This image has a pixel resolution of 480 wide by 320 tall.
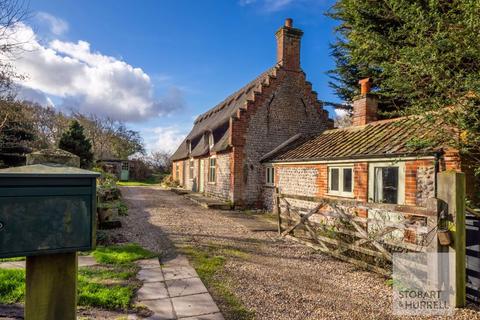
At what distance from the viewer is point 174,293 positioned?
4.66 meters

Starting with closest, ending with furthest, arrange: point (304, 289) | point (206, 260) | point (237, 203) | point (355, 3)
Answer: point (304, 289) < point (206, 260) < point (355, 3) < point (237, 203)

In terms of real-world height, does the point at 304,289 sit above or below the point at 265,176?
below

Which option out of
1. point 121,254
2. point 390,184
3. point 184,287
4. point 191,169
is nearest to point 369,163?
point 390,184

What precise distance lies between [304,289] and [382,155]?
16.8 feet

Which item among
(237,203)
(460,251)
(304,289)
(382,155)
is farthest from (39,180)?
(237,203)

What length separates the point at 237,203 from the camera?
611 inches

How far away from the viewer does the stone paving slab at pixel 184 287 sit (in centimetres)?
470

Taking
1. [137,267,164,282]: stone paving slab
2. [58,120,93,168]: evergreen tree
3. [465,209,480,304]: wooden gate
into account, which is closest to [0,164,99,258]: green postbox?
[137,267,164,282]: stone paving slab

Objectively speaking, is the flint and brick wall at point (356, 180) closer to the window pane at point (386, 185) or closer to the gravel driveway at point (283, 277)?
the window pane at point (386, 185)

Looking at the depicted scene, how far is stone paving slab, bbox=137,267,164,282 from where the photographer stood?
206 inches

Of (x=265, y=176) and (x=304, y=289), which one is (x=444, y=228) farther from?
(x=265, y=176)

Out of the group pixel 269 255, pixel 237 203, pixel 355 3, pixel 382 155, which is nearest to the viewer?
pixel 269 255

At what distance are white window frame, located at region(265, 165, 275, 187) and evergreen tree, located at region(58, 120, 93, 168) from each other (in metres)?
14.2

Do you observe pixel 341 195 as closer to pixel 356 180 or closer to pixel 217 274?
pixel 356 180
